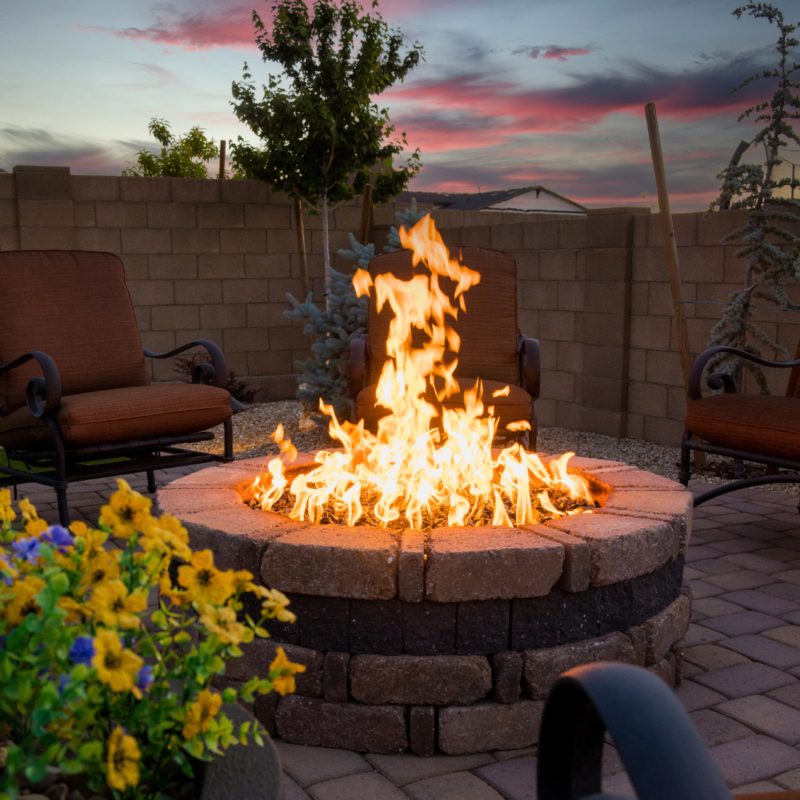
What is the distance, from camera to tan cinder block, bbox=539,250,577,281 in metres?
5.95

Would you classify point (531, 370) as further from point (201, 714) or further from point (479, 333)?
point (201, 714)

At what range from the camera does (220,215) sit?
7.23m

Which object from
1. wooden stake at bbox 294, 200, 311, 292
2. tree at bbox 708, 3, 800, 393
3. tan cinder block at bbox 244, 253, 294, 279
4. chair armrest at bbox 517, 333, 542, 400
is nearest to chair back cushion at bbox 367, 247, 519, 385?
chair armrest at bbox 517, 333, 542, 400

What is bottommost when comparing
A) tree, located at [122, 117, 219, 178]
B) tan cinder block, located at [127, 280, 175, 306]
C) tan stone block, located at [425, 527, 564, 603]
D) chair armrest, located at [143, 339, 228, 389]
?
tan stone block, located at [425, 527, 564, 603]

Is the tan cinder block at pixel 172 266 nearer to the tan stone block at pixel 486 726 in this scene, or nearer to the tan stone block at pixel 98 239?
the tan stone block at pixel 98 239

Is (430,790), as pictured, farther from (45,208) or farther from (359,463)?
(45,208)

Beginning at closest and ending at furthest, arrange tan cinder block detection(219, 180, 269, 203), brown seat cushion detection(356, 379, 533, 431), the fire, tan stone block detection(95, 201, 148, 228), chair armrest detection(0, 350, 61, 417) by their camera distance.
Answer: the fire → chair armrest detection(0, 350, 61, 417) → brown seat cushion detection(356, 379, 533, 431) → tan stone block detection(95, 201, 148, 228) → tan cinder block detection(219, 180, 269, 203)

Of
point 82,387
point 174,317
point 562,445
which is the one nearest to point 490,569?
point 82,387

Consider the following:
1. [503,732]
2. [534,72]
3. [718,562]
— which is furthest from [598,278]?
[503,732]

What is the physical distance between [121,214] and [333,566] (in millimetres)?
5858

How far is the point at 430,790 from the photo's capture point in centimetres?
177

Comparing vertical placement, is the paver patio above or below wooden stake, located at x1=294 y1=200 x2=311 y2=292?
below

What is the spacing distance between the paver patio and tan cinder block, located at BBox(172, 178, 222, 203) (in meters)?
5.27

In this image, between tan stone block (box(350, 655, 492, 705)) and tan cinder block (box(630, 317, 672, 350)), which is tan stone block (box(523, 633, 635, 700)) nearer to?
tan stone block (box(350, 655, 492, 705))
